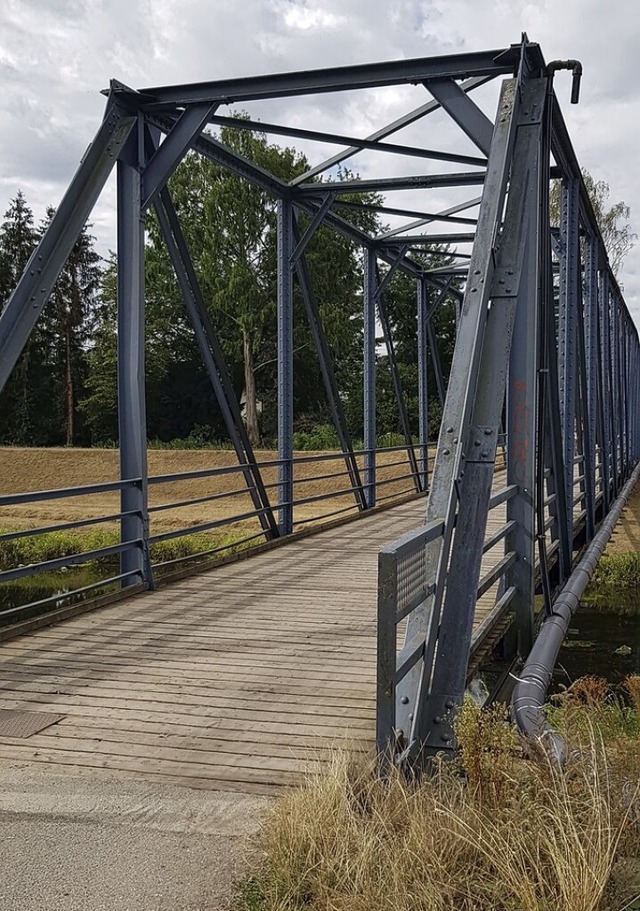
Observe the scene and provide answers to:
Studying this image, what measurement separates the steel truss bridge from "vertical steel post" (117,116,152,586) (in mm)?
14

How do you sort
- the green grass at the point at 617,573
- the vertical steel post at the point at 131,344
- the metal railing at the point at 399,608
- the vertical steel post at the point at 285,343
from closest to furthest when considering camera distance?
the metal railing at the point at 399,608 < the vertical steel post at the point at 131,344 < the vertical steel post at the point at 285,343 < the green grass at the point at 617,573

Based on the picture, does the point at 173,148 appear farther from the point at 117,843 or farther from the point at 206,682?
the point at 117,843

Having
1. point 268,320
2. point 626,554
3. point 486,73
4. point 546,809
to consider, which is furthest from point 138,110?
point 268,320

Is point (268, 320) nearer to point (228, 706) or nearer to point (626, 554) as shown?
point (626, 554)

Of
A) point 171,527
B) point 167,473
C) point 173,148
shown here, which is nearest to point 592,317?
point 173,148

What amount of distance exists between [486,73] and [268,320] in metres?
24.7

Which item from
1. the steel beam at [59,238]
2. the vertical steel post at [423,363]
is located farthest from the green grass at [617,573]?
the steel beam at [59,238]

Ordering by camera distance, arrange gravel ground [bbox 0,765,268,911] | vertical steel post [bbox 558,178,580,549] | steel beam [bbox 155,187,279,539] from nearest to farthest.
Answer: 1. gravel ground [bbox 0,765,268,911]
2. steel beam [bbox 155,187,279,539]
3. vertical steel post [bbox 558,178,580,549]

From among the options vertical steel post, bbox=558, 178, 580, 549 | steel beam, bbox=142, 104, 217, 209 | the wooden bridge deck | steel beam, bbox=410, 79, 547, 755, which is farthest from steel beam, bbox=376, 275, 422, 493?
steel beam, bbox=410, 79, 547, 755

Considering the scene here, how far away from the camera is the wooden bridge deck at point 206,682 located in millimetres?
3422

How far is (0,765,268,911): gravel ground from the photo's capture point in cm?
242

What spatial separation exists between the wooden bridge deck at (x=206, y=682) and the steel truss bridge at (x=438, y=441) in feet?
0.11

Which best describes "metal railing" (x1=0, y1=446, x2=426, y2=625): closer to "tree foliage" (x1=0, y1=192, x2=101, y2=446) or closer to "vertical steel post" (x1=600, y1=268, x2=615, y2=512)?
"vertical steel post" (x1=600, y1=268, x2=615, y2=512)

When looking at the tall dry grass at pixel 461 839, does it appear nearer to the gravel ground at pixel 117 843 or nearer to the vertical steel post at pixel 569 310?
the gravel ground at pixel 117 843
